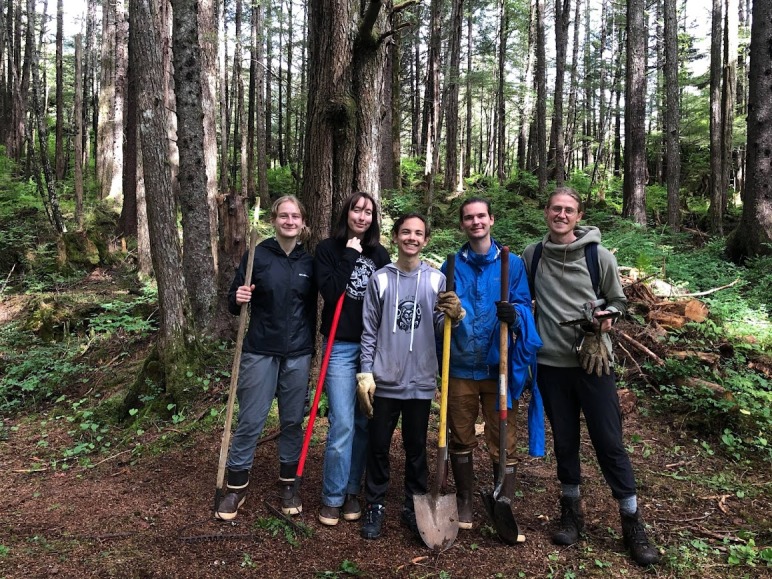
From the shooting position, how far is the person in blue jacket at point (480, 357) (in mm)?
3326

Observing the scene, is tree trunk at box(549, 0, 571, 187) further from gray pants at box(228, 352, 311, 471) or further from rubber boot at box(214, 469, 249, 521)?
rubber boot at box(214, 469, 249, 521)

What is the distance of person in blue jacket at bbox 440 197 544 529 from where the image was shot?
10.9 ft

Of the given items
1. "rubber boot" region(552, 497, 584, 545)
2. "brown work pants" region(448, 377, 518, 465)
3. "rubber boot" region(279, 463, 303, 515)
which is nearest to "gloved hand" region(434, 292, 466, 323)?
"brown work pants" region(448, 377, 518, 465)

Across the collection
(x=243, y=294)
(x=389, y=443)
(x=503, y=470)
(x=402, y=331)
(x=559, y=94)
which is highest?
(x=559, y=94)

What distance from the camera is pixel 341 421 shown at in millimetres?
3430

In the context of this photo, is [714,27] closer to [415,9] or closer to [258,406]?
[415,9]

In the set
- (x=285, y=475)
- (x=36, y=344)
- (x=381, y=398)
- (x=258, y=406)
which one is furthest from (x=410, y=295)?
(x=36, y=344)

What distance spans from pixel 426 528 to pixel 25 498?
3594 millimetres

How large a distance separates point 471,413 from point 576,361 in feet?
2.60

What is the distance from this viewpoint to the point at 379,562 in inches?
121

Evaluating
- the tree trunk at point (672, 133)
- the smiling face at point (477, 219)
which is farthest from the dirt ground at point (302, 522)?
the tree trunk at point (672, 133)

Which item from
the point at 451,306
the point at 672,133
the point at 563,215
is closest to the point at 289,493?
the point at 451,306

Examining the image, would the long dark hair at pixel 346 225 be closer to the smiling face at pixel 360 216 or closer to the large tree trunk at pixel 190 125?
the smiling face at pixel 360 216

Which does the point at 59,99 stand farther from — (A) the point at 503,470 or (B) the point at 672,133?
(A) the point at 503,470
